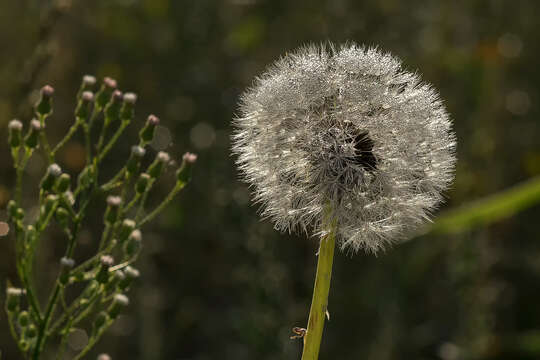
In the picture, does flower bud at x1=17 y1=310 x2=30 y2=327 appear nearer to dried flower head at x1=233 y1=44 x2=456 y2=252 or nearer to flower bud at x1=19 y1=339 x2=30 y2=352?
flower bud at x1=19 y1=339 x2=30 y2=352

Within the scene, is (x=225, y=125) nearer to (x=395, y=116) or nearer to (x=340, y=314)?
(x=340, y=314)

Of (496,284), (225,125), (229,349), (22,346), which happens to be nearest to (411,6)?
(225,125)

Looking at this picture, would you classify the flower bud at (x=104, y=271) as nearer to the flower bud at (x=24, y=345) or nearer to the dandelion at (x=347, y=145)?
the flower bud at (x=24, y=345)

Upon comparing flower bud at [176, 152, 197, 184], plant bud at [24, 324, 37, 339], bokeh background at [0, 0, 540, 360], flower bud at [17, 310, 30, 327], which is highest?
bokeh background at [0, 0, 540, 360]

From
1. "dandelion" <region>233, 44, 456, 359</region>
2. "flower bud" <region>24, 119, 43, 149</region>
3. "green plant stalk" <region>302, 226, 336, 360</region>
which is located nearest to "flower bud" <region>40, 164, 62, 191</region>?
"flower bud" <region>24, 119, 43, 149</region>

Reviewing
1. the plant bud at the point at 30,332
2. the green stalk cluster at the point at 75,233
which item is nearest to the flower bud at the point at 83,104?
the green stalk cluster at the point at 75,233

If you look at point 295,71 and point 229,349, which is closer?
point 295,71
